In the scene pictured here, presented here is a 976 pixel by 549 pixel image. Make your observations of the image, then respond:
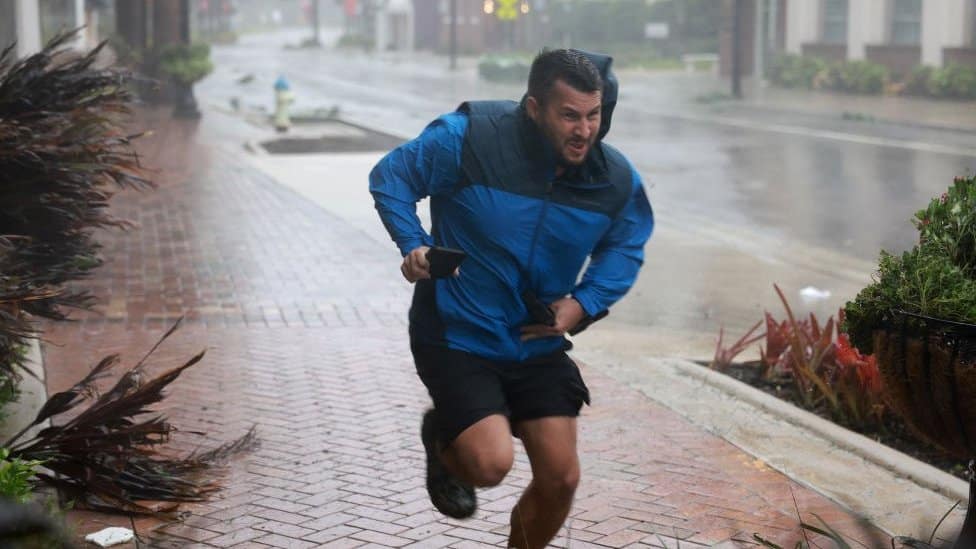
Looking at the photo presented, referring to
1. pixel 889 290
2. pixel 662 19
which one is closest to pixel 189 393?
pixel 889 290

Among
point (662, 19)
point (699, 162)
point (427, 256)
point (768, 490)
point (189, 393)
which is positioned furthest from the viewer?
point (662, 19)

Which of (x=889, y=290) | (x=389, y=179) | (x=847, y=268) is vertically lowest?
(x=847, y=268)

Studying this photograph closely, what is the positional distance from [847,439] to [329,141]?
669 inches

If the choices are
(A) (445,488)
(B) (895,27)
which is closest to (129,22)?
(B) (895,27)

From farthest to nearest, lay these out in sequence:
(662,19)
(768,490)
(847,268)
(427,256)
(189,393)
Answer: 1. (662,19)
2. (847,268)
3. (189,393)
4. (768,490)
5. (427,256)

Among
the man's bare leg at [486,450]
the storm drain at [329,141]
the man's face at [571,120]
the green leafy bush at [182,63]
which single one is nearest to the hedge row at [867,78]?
the storm drain at [329,141]

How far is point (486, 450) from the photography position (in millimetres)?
4039

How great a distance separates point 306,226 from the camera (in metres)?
13.2

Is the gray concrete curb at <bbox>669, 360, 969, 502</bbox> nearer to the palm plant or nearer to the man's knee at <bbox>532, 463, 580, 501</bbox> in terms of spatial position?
the man's knee at <bbox>532, 463, 580, 501</bbox>

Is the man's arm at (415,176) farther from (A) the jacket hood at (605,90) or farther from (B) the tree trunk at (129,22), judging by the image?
(B) the tree trunk at (129,22)

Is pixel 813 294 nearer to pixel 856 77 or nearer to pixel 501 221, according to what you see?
pixel 501 221

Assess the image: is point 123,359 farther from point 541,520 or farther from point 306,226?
point 306,226

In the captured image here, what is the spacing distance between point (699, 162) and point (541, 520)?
55.6ft

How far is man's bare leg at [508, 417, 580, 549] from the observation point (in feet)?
13.5
